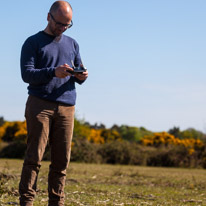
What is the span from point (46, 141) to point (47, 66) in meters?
0.78

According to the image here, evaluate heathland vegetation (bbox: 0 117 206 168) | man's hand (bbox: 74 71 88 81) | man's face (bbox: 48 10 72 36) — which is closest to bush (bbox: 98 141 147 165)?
heathland vegetation (bbox: 0 117 206 168)

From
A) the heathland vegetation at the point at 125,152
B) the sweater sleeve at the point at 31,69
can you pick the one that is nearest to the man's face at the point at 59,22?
the sweater sleeve at the point at 31,69

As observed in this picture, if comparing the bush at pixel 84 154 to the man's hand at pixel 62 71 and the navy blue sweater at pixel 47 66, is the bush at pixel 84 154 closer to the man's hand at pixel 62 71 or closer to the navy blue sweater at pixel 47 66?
the navy blue sweater at pixel 47 66

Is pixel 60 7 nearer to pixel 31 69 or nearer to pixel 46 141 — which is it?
pixel 31 69

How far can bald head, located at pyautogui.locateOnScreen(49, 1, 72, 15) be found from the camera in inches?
171

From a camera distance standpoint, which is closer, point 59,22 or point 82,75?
point 59,22

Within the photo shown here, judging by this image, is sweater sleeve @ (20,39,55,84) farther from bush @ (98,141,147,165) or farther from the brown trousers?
bush @ (98,141,147,165)

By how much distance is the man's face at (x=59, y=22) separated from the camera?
434cm

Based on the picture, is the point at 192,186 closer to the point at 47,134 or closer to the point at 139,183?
the point at 139,183

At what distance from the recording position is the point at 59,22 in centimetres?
438

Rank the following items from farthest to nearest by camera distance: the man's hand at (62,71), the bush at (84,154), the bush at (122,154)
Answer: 1. the bush at (122,154)
2. the bush at (84,154)
3. the man's hand at (62,71)

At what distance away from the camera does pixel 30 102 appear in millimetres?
4449

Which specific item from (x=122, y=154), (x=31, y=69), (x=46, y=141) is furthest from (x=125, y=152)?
(x=31, y=69)

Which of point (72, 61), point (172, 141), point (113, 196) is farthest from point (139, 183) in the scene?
point (172, 141)
